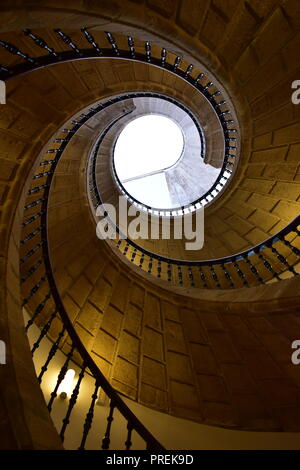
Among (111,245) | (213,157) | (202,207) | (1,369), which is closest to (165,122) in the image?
(213,157)

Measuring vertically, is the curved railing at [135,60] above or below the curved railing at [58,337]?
above

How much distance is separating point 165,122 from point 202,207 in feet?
30.0

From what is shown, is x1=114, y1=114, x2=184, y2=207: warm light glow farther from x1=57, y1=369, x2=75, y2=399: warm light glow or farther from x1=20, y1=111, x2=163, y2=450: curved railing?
x1=57, y1=369, x2=75, y2=399: warm light glow

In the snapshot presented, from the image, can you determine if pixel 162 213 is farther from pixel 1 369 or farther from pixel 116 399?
pixel 1 369

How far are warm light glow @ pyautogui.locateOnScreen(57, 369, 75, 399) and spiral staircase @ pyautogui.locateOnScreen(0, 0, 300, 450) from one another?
0.32ft

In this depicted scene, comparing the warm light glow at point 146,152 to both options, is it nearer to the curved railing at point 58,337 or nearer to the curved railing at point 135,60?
the curved railing at point 135,60

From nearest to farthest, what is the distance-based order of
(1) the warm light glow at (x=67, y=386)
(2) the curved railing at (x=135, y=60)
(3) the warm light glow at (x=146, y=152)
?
(2) the curved railing at (x=135, y=60), (1) the warm light glow at (x=67, y=386), (3) the warm light glow at (x=146, y=152)

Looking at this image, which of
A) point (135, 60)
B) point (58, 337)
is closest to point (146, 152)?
point (135, 60)

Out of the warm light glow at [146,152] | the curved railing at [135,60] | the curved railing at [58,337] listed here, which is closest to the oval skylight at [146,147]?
the warm light glow at [146,152]

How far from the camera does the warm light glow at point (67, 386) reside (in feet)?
12.1

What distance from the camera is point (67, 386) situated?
152 inches

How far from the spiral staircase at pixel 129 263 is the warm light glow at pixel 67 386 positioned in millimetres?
97

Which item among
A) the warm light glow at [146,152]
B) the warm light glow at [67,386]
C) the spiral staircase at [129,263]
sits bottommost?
the warm light glow at [67,386]

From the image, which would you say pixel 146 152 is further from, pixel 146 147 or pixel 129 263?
pixel 129 263
